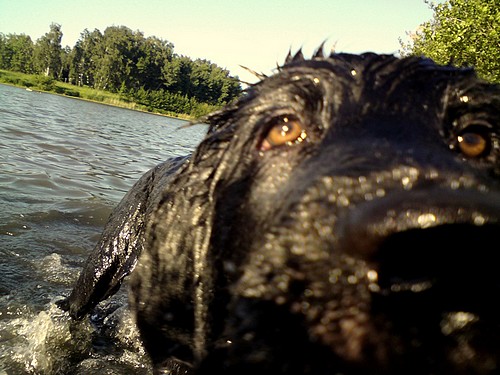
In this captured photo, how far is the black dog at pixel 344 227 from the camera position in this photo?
4.22 feet

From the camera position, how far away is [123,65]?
316ft

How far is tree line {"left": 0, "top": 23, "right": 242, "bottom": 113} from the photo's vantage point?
95.4 metres

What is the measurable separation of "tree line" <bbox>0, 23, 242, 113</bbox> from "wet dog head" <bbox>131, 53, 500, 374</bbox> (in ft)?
290

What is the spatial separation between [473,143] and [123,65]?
10286cm

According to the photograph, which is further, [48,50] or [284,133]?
[48,50]

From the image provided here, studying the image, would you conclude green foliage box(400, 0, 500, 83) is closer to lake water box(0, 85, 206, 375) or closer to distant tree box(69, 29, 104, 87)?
lake water box(0, 85, 206, 375)

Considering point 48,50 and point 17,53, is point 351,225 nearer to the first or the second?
point 48,50

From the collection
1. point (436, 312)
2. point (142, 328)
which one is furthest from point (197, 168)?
point (436, 312)

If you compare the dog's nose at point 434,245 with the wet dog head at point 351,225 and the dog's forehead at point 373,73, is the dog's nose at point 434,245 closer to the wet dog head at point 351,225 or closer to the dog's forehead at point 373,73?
the wet dog head at point 351,225

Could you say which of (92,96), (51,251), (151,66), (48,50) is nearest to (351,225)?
(51,251)

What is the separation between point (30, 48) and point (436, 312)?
128873 mm

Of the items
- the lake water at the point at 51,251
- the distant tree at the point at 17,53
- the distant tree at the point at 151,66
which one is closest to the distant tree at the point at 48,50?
the distant tree at the point at 17,53

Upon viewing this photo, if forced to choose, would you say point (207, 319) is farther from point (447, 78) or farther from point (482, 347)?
point (447, 78)

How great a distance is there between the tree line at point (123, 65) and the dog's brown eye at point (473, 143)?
88646mm
